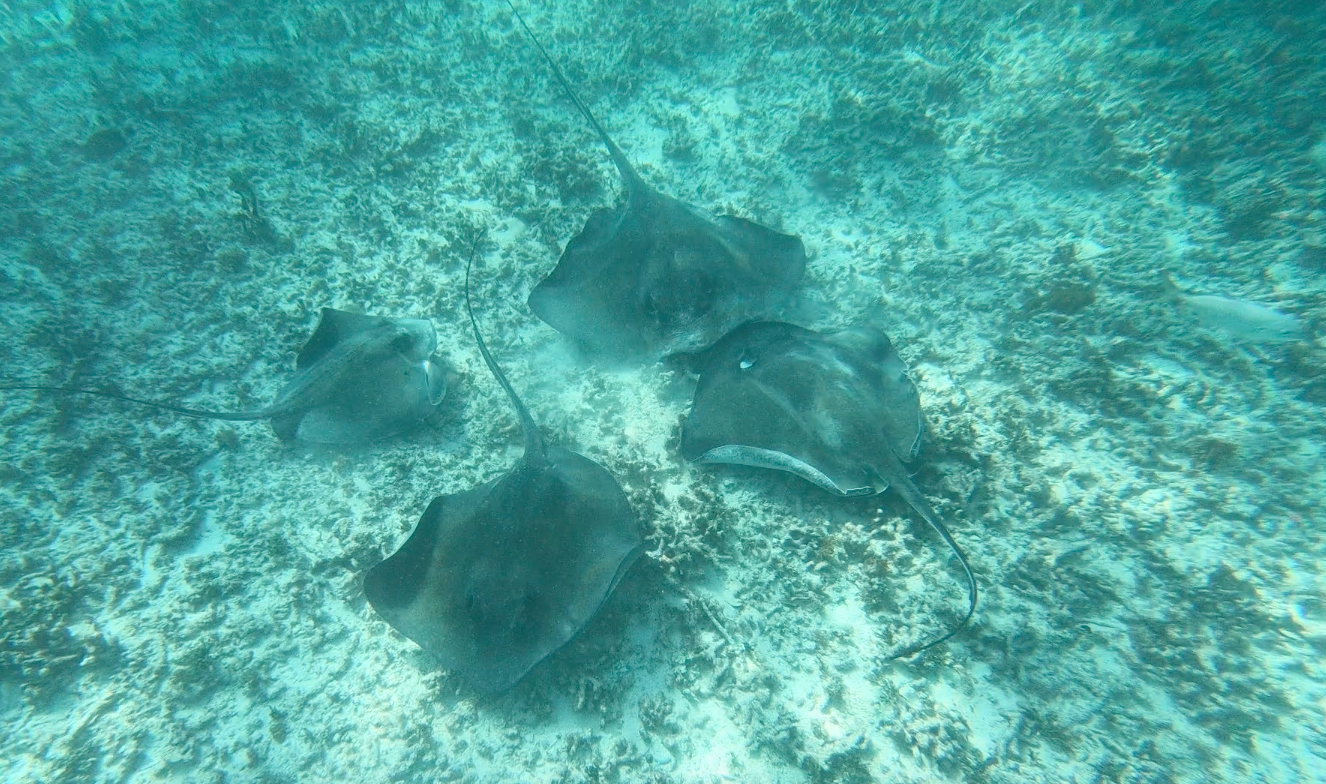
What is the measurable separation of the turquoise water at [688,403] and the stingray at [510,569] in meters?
0.68

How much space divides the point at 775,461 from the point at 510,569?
2383 millimetres

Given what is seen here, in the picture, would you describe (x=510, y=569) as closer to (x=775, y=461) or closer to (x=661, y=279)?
(x=775, y=461)

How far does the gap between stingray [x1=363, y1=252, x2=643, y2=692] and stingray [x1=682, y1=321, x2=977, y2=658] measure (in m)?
1.20

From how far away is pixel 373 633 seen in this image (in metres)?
4.55

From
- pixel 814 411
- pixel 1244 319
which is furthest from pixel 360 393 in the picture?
pixel 1244 319

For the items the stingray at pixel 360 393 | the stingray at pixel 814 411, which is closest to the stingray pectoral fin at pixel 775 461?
the stingray at pixel 814 411

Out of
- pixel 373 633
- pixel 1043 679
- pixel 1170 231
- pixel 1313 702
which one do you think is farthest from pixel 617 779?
pixel 1170 231

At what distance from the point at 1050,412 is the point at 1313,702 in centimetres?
237

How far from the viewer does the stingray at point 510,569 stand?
3.60 meters

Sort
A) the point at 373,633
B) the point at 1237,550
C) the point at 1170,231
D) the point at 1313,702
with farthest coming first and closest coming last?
the point at 1170,231
the point at 373,633
the point at 1237,550
the point at 1313,702

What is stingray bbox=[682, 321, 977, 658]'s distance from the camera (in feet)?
13.7

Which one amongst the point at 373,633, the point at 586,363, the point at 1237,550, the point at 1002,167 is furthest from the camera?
the point at 1002,167

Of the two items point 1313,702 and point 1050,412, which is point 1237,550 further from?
point 1050,412

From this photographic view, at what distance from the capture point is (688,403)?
18.4 feet
